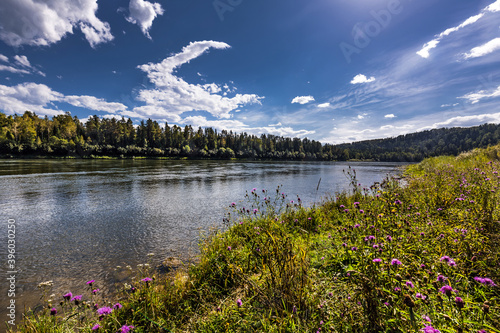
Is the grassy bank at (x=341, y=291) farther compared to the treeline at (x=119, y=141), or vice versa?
the treeline at (x=119, y=141)

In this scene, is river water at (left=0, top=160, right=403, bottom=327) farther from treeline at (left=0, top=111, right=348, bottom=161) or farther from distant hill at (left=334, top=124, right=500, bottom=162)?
distant hill at (left=334, top=124, right=500, bottom=162)

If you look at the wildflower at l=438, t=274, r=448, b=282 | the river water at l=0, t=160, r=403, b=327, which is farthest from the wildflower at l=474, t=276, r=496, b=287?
the river water at l=0, t=160, r=403, b=327

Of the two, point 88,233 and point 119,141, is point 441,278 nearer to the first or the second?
point 88,233

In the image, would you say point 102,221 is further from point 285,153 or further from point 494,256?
point 285,153

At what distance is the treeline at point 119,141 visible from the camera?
80.8 meters

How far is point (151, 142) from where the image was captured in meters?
115

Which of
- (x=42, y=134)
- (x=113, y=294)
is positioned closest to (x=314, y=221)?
(x=113, y=294)

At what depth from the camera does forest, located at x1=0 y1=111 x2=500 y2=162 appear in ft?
268

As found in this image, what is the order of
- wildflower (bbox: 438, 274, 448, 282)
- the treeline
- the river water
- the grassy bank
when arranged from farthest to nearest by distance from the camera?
the treeline, the river water, the grassy bank, wildflower (bbox: 438, 274, 448, 282)

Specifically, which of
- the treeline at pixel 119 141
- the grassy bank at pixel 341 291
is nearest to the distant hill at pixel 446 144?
the treeline at pixel 119 141

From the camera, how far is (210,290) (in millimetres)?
3887

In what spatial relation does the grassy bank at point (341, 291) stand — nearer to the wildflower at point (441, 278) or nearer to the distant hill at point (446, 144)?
the wildflower at point (441, 278)

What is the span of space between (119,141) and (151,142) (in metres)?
15.9

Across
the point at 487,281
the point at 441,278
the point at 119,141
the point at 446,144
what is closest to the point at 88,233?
the point at 441,278
